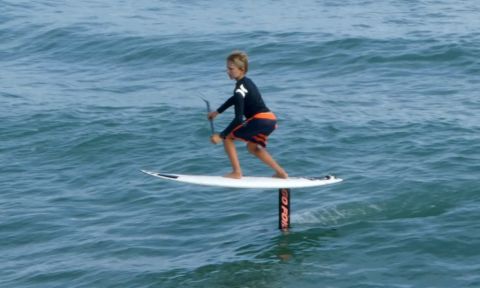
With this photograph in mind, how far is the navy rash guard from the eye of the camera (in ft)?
49.4

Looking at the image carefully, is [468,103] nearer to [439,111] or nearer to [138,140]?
[439,111]

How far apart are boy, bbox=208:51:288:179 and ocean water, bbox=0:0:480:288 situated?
6.58ft

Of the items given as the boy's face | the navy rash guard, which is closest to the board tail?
the navy rash guard

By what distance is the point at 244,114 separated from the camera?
15.5 m

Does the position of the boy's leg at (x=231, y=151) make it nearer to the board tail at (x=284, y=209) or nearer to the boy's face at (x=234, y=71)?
the board tail at (x=284, y=209)

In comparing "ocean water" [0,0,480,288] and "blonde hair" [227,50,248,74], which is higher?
"blonde hair" [227,50,248,74]

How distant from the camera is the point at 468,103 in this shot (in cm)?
2545

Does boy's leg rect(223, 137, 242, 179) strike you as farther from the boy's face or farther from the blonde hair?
the blonde hair

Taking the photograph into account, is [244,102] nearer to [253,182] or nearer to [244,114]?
[244,114]

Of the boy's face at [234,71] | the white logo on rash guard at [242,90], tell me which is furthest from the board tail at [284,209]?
the boy's face at [234,71]

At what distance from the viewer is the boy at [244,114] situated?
14977mm

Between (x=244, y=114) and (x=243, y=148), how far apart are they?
7949 mm

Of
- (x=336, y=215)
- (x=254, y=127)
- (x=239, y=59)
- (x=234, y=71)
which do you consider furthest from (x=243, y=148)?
(x=239, y=59)

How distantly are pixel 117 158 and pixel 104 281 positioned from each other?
24.3ft
